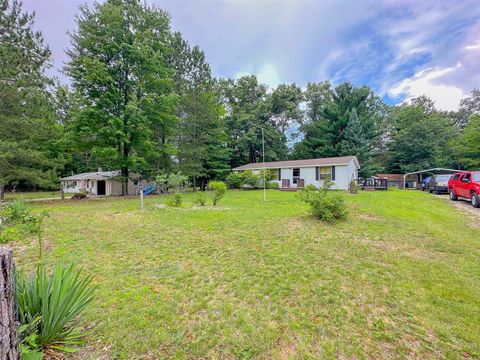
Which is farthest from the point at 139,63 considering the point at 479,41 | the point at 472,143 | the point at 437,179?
the point at 472,143

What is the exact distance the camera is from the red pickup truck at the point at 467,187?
32.5ft

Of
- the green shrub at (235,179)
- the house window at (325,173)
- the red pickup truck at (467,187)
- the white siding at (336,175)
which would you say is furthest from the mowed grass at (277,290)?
the green shrub at (235,179)

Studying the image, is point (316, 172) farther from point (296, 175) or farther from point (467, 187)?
point (467, 187)

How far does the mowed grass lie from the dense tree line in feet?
28.2

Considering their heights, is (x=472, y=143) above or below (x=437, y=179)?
above

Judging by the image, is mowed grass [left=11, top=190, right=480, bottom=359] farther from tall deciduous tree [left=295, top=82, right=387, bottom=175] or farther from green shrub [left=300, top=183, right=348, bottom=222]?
tall deciduous tree [left=295, top=82, right=387, bottom=175]

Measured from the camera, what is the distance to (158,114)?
1748 centimetres

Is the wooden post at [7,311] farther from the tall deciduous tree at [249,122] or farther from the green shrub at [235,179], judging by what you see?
the tall deciduous tree at [249,122]

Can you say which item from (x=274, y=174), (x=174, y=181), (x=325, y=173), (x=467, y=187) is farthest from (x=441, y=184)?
(x=174, y=181)

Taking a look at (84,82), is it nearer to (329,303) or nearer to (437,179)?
(329,303)

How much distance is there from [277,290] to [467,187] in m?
12.9

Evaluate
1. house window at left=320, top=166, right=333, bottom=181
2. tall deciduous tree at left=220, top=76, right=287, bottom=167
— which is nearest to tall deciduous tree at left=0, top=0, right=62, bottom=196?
house window at left=320, top=166, right=333, bottom=181

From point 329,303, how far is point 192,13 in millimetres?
13290

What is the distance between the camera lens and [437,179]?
17000mm
